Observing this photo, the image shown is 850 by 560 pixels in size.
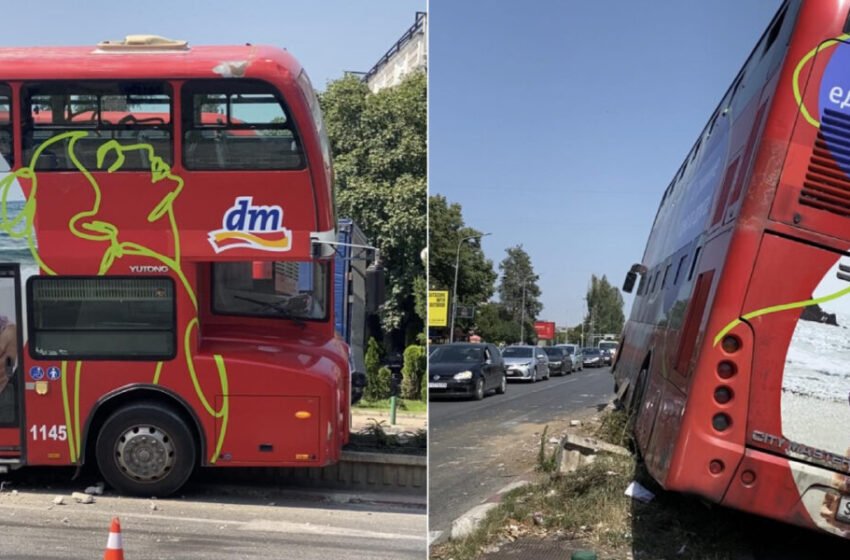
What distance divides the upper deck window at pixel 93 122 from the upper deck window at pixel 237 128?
25 centimetres

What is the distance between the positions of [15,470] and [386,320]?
Result: 1012 centimetres

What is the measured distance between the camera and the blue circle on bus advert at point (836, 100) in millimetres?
4652

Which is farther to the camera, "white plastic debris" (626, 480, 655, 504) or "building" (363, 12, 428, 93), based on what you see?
"building" (363, 12, 428, 93)

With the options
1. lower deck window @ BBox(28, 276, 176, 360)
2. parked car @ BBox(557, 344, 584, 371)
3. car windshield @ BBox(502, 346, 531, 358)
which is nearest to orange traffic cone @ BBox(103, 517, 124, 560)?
car windshield @ BBox(502, 346, 531, 358)

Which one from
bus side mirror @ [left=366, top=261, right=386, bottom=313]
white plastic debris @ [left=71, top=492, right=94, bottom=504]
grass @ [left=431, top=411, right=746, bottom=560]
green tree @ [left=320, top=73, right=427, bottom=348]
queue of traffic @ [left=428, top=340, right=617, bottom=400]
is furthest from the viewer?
green tree @ [left=320, top=73, right=427, bottom=348]

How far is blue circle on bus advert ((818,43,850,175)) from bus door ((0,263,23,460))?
7.40 m

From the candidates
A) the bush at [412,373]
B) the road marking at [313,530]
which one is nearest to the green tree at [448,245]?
the road marking at [313,530]

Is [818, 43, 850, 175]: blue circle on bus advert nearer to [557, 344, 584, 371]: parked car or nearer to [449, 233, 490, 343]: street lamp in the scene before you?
[449, 233, 490, 343]: street lamp

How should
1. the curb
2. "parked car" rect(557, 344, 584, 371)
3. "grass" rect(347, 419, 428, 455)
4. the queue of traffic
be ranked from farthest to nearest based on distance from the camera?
"parked car" rect(557, 344, 584, 371)
"grass" rect(347, 419, 428, 455)
the curb
the queue of traffic

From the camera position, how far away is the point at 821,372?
465 cm

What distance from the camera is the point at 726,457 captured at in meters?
4.71

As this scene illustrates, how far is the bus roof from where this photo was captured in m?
8.57

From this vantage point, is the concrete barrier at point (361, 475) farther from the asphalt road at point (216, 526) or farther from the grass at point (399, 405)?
the grass at point (399, 405)

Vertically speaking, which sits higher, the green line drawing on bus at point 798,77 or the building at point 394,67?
the building at point 394,67
